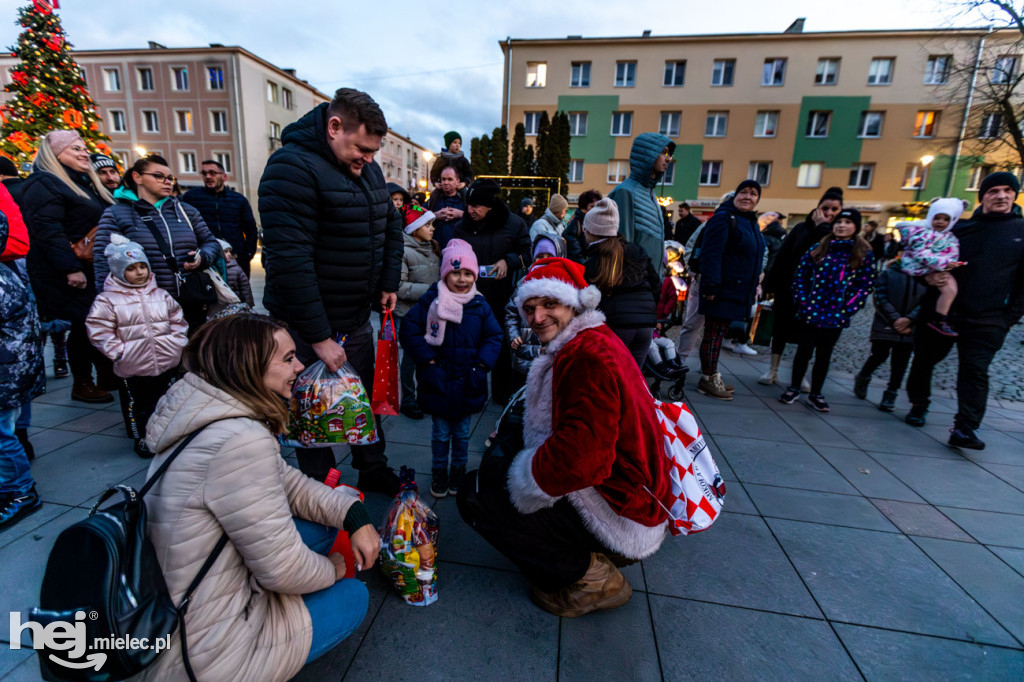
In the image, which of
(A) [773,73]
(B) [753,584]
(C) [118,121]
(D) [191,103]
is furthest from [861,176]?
(C) [118,121]

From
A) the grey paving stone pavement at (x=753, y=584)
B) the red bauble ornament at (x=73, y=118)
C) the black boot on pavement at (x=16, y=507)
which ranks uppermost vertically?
the red bauble ornament at (x=73, y=118)

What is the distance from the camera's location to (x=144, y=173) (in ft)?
10.8

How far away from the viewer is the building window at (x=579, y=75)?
26.9m

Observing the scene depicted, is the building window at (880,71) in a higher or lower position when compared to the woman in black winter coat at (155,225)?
higher

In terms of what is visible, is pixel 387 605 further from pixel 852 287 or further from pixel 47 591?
pixel 852 287

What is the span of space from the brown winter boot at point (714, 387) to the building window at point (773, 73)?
27.9 metres

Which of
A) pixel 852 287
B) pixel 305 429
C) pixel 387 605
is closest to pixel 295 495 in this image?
pixel 305 429

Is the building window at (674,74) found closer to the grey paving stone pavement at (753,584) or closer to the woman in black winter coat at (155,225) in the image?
the grey paving stone pavement at (753,584)

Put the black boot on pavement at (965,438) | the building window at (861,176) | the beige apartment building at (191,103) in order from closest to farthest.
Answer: the black boot on pavement at (965,438) < the building window at (861,176) < the beige apartment building at (191,103)

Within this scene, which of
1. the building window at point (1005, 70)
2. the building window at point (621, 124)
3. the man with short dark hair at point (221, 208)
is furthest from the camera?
the building window at point (621, 124)

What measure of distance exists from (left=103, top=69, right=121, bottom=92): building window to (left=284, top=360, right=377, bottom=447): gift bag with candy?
41255 mm

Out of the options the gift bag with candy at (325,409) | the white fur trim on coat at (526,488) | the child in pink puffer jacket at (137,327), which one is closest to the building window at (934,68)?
the white fur trim on coat at (526,488)

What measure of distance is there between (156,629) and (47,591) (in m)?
0.26

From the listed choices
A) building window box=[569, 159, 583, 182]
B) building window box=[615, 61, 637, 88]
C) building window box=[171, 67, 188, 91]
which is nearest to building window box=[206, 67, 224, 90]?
building window box=[171, 67, 188, 91]
